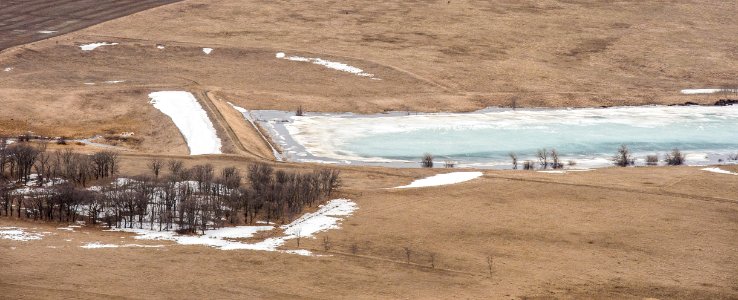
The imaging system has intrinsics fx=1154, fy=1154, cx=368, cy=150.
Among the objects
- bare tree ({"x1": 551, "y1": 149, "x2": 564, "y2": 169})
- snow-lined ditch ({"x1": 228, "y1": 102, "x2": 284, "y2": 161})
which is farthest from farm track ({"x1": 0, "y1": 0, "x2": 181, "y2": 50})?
bare tree ({"x1": 551, "y1": 149, "x2": 564, "y2": 169})

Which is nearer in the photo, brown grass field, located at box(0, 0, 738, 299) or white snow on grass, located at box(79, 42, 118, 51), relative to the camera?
brown grass field, located at box(0, 0, 738, 299)

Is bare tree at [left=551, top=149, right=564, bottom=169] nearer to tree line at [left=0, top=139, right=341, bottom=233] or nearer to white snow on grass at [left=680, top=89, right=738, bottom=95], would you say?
tree line at [left=0, top=139, right=341, bottom=233]

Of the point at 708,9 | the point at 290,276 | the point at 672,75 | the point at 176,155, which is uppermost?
the point at 708,9

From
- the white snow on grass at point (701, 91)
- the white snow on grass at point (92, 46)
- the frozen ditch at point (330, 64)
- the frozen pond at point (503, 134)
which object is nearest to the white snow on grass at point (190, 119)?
the frozen pond at point (503, 134)

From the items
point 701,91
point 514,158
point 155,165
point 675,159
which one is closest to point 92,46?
point 155,165

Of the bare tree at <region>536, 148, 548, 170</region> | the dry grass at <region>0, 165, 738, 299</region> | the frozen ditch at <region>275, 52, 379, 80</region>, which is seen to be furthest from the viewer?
the frozen ditch at <region>275, 52, 379, 80</region>

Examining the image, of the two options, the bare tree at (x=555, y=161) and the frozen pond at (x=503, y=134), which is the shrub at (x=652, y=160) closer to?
the frozen pond at (x=503, y=134)

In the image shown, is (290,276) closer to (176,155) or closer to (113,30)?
(176,155)

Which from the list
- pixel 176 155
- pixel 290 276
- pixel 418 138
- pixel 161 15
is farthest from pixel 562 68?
pixel 290 276
